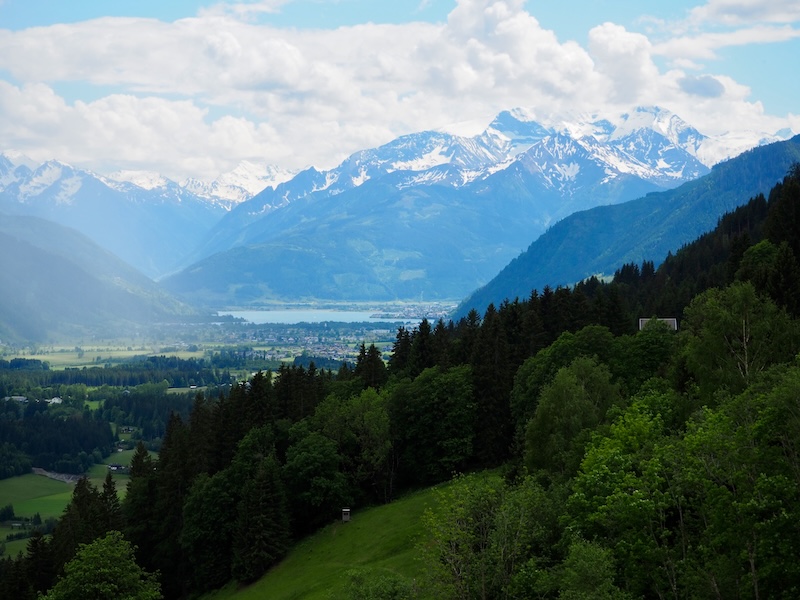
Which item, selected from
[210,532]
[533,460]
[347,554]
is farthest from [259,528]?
[533,460]

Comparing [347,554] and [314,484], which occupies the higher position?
[314,484]

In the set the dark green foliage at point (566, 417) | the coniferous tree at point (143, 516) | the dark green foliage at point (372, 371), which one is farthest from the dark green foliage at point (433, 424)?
the coniferous tree at point (143, 516)

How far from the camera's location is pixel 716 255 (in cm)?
16150

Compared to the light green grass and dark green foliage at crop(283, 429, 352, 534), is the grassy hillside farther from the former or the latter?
the light green grass

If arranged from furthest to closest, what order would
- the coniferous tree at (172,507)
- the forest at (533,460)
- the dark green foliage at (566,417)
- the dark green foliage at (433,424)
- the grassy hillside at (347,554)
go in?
the coniferous tree at (172,507) < the dark green foliage at (433,424) < the grassy hillside at (347,554) < the dark green foliage at (566,417) < the forest at (533,460)

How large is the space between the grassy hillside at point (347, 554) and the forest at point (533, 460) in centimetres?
287

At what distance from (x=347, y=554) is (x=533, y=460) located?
18309 mm

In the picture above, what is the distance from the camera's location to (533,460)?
55156 mm

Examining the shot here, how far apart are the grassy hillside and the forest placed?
2872mm

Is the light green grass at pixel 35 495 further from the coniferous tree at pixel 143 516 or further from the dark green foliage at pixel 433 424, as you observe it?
the dark green foliage at pixel 433 424

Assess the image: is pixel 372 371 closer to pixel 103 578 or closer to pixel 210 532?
pixel 210 532

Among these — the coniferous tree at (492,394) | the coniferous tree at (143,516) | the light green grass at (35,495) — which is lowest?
the light green grass at (35,495)

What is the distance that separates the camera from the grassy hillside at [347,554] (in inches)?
2245

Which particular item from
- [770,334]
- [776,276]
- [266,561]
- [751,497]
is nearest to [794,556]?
[751,497]
